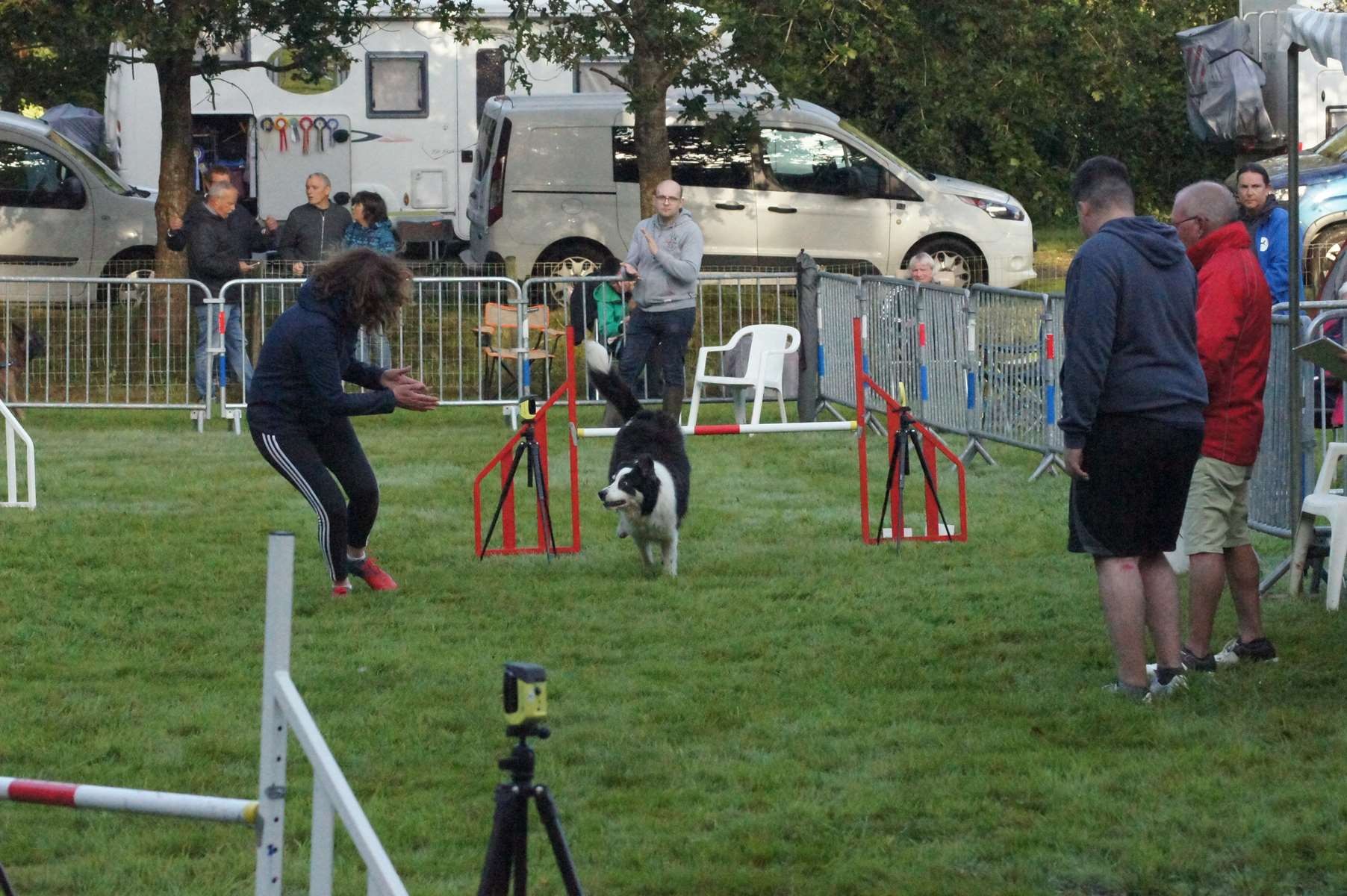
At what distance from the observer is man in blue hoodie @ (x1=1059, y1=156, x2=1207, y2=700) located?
6.13m

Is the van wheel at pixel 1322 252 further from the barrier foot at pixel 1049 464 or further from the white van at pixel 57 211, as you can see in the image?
the white van at pixel 57 211

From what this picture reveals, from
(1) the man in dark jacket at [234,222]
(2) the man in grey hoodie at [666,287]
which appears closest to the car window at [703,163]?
(1) the man in dark jacket at [234,222]

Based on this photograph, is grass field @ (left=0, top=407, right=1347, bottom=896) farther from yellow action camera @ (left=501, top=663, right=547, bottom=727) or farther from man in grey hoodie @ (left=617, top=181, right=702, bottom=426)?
man in grey hoodie @ (left=617, top=181, right=702, bottom=426)

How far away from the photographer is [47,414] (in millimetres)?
15891

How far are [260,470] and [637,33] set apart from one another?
→ 19.8 ft

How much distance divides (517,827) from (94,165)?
59.3ft

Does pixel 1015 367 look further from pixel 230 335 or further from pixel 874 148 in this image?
pixel 874 148

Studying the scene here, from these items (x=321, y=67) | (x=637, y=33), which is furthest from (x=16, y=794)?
(x=321, y=67)

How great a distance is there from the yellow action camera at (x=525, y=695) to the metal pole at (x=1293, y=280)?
4314 millimetres

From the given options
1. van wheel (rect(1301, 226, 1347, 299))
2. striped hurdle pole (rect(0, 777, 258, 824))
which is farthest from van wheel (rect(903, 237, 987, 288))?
striped hurdle pole (rect(0, 777, 258, 824))

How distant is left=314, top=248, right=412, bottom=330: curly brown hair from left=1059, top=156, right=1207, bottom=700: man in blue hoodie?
124 inches

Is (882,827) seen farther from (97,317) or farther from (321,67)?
(321,67)

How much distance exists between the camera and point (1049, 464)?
1195 centimetres

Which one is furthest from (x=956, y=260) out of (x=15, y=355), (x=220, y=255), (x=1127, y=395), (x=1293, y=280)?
(x=1127, y=395)
